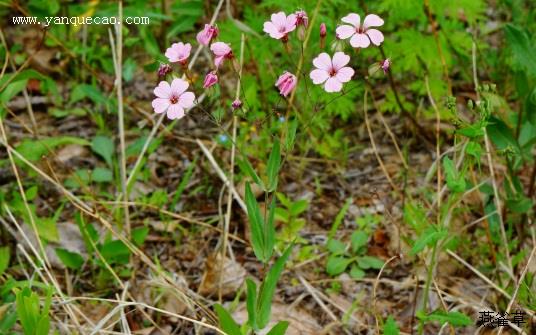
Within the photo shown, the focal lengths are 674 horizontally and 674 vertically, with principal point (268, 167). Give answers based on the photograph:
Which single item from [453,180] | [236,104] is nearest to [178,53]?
[236,104]

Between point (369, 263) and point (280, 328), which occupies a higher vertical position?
point (280, 328)

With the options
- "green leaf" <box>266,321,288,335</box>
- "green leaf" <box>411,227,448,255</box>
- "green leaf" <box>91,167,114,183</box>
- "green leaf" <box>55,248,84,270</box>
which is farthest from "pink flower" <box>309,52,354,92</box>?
"green leaf" <box>91,167,114,183</box>

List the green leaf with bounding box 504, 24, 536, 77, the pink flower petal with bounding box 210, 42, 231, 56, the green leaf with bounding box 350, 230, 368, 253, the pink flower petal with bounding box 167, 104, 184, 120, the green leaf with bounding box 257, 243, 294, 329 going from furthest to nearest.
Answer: the green leaf with bounding box 350, 230, 368, 253
the green leaf with bounding box 504, 24, 536, 77
the green leaf with bounding box 257, 243, 294, 329
the pink flower petal with bounding box 210, 42, 231, 56
the pink flower petal with bounding box 167, 104, 184, 120

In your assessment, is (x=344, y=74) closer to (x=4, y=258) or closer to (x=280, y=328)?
(x=280, y=328)

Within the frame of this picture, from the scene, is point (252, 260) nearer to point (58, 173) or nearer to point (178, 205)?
point (178, 205)

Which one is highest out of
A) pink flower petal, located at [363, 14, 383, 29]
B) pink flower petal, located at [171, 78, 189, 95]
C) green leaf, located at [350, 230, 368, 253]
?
pink flower petal, located at [363, 14, 383, 29]

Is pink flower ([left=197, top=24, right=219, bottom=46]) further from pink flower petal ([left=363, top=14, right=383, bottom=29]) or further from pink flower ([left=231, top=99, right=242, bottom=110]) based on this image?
pink flower petal ([left=363, top=14, right=383, bottom=29])
